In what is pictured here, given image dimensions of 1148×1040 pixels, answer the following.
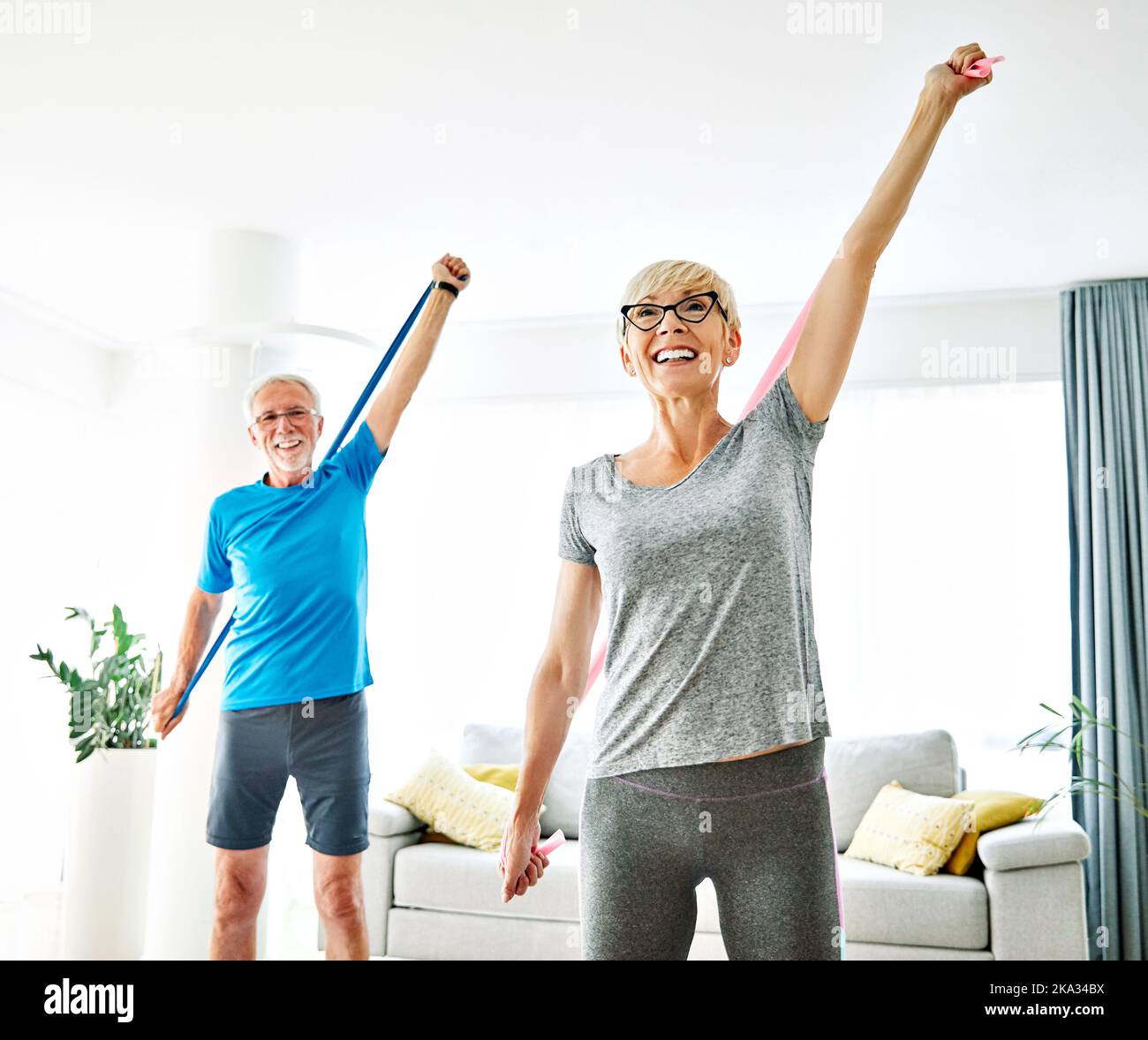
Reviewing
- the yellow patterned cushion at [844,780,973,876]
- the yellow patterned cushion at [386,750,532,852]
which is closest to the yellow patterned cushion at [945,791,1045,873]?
the yellow patterned cushion at [844,780,973,876]

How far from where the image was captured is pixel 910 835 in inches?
144

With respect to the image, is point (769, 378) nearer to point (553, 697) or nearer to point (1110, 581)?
point (553, 697)

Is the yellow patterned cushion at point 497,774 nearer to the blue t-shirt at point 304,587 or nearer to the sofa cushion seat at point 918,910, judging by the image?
the sofa cushion seat at point 918,910

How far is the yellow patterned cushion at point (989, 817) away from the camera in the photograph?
11.8ft

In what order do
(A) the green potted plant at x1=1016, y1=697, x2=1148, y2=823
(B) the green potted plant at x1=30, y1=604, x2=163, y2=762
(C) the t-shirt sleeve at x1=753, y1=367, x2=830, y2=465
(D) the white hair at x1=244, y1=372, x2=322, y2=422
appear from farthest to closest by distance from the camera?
(A) the green potted plant at x1=1016, y1=697, x2=1148, y2=823 < (B) the green potted plant at x1=30, y1=604, x2=163, y2=762 < (D) the white hair at x1=244, y1=372, x2=322, y2=422 < (C) the t-shirt sleeve at x1=753, y1=367, x2=830, y2=465

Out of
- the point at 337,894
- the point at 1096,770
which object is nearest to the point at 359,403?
the point at 337,894

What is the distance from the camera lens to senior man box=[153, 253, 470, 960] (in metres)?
2.48

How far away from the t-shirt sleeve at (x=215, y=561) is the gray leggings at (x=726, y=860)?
1794 millimetres

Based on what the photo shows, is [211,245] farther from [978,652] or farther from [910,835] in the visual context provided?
[978,652]

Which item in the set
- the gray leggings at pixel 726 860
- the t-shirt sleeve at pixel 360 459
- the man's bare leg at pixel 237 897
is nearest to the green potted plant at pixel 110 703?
the man's bare leg at pixel 237 897

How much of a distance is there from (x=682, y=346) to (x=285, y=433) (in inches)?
61.2

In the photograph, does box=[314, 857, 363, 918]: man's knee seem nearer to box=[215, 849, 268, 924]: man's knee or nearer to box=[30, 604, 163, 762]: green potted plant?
box=[215, 849, 268, 924]: man's knee

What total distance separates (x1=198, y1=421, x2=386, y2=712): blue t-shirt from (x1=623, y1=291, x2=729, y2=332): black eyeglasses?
1344 millimetres
